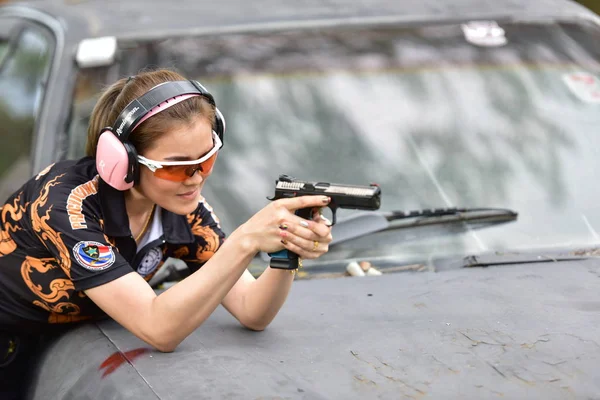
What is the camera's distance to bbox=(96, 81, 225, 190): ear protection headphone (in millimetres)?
2416

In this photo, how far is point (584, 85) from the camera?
3.75m

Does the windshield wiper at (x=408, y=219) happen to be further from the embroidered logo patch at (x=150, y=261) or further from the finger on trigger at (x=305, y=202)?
the finger on trigger at (x=305, y=202)

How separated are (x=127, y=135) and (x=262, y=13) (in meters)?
1.65

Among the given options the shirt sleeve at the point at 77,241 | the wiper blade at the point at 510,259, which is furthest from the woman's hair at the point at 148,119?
the wiper blade at the point at 510,259

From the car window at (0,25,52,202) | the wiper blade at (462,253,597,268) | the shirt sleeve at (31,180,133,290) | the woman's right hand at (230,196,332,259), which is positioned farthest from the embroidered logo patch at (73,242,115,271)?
the car window at (0,25,52,202)

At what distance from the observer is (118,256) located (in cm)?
250

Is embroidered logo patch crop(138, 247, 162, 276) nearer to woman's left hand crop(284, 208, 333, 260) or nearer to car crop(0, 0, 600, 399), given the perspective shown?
→ car crop(0, 0, 600, 399)

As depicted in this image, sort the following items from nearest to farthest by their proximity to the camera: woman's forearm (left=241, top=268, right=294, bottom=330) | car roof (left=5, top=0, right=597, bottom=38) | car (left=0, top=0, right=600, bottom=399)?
car (left=0, top=0, right=600, bottom=399) < woman's forearm (left=241, top=268, right=294, bottom=330) < car roof (left=5, top=0, right=597, bottom=38)

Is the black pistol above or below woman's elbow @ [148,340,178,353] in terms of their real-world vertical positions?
above

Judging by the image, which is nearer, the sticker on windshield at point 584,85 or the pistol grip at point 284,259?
the pistol grip at point 284,259

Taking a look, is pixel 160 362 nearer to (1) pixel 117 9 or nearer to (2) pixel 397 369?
(2) pixel 397 369

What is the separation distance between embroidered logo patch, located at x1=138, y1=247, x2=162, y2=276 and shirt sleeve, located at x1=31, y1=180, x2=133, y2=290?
0.26m

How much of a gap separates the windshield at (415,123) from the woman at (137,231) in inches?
22.7

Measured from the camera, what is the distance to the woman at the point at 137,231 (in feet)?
7.75
